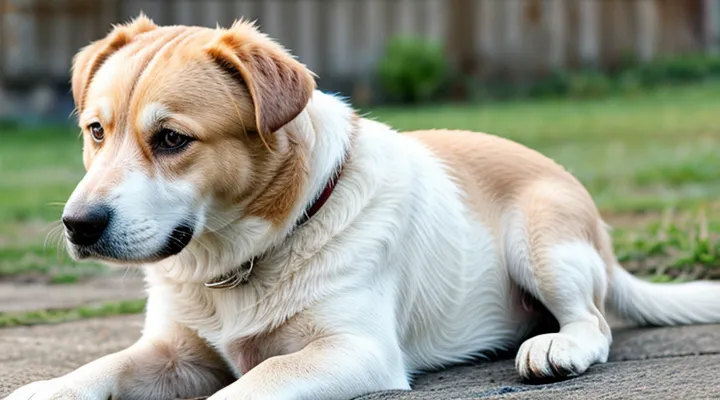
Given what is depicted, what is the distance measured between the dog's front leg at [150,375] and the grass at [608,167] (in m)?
0.58

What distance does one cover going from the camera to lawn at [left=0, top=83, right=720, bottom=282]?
6.36 metres

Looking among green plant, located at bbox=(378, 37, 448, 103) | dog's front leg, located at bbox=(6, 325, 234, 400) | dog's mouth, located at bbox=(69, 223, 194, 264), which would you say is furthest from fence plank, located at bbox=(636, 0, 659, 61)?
dog's mouth, located at bbox=(69, 223, 194, 264)

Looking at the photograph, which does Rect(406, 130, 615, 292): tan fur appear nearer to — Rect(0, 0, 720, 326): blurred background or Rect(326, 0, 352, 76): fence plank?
Rect(0, 0, 720, 326): blurred background

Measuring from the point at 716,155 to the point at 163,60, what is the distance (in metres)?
7.81

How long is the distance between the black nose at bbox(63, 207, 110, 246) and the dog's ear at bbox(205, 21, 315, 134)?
598 mm

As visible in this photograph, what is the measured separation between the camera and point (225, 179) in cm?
371

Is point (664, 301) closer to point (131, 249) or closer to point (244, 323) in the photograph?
point (244, 323)

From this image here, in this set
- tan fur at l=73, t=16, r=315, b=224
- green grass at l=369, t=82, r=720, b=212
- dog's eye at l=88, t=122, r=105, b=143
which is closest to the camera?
tan fur at l=73, t=16, r=315, b=224

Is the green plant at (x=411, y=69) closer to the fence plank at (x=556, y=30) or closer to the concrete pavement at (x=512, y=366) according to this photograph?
the fence plank at (x=556, y=30)

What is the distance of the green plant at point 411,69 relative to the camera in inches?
685

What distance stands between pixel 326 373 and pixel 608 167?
7.39m

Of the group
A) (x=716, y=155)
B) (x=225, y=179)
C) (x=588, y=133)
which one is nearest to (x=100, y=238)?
(x=225, y=179)

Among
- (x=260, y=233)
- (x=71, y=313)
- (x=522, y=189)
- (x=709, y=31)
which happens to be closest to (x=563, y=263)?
(x=522, y=189)

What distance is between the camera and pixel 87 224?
3396 millimetres
